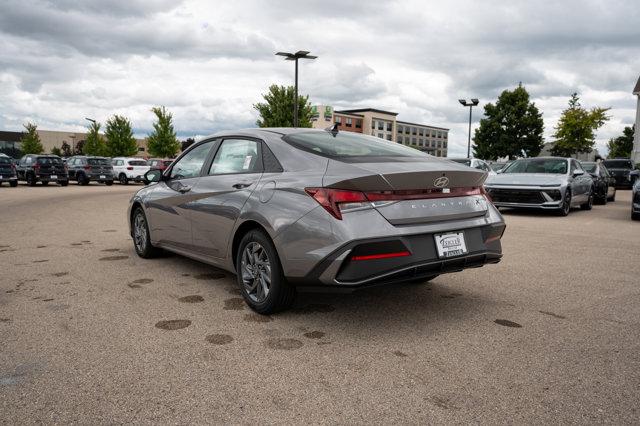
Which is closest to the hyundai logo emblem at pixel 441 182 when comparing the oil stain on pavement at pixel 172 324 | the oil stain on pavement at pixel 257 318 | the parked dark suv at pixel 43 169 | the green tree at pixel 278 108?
the oil stain on pavement at pixel 257 318

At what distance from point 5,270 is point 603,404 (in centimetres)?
577

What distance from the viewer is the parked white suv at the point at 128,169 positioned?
32969 millimetres

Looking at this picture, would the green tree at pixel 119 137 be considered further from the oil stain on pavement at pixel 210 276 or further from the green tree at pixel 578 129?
the oil stain on pavement at pixel 210 276

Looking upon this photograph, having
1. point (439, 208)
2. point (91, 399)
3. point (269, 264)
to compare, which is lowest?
point (91, 399)

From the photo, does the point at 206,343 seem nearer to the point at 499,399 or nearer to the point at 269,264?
the point at 269,264

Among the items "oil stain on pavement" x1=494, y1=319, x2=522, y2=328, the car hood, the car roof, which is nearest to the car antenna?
the car roof

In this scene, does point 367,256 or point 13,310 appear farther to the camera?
point 13,310

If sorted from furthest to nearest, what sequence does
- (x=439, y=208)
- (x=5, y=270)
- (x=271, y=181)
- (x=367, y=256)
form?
(x=5, y=270) < (x=271, y=181) < (x=439, y=208) < (x=367, y=256)

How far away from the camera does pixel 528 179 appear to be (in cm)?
1262

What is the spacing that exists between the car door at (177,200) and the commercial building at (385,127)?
87596 millimetres

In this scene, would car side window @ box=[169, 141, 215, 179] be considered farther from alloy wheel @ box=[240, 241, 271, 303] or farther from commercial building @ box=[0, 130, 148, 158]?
commercial building @ box=[0, 130, 148, 158]

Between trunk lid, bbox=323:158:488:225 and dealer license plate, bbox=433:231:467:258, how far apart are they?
131 mm

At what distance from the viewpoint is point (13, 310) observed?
416cm

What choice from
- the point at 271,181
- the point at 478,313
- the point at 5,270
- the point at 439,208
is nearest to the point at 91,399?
the point at 271,181
